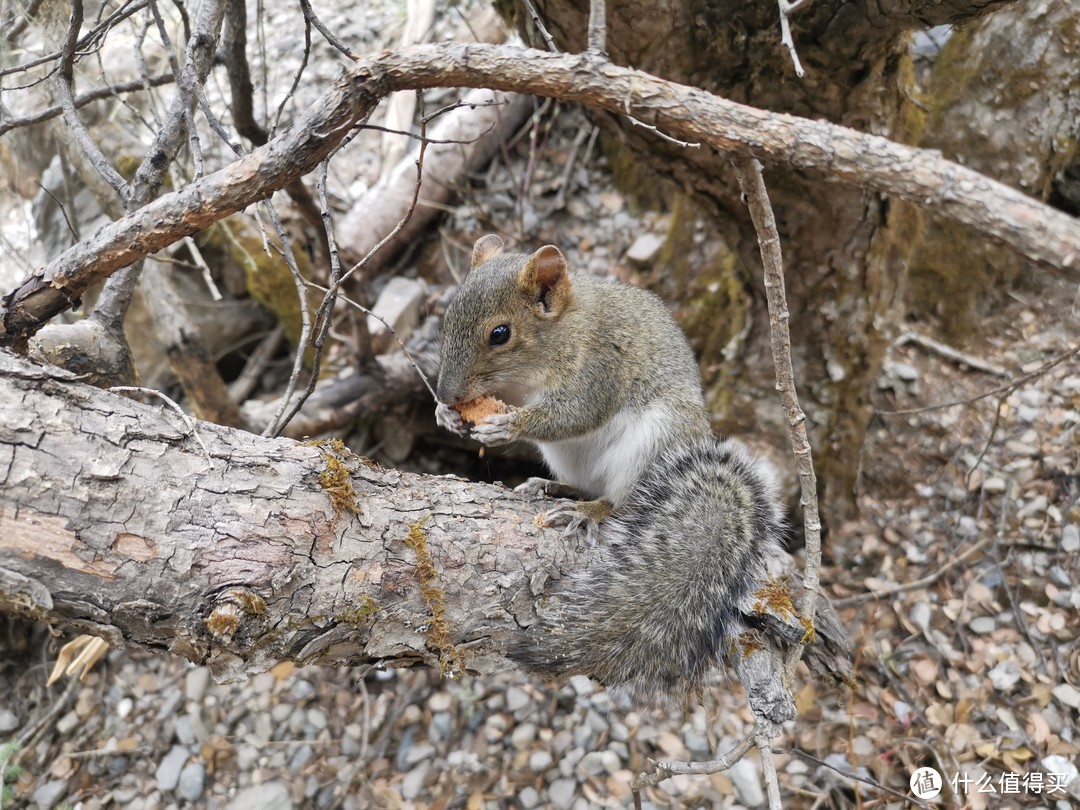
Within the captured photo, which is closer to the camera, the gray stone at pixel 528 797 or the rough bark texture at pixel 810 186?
the rough bark texture at pixel 810 186

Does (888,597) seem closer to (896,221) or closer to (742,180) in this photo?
(896,221)

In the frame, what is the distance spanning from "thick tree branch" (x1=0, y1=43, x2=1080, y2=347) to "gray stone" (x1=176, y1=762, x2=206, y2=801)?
6.75 feet

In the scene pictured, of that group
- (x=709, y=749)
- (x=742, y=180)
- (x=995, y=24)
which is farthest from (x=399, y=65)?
(x=995, y=24)

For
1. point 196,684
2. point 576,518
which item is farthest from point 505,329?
point 196,684

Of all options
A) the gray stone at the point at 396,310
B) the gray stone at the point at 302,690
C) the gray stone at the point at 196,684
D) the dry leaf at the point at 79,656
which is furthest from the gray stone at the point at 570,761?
the gray stone at the point at 396,310

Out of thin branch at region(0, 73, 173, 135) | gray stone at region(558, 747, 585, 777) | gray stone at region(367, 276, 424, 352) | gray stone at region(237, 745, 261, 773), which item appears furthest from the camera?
gray stone at region(367, 276, 424, 352)

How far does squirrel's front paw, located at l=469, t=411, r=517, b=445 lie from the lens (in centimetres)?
244

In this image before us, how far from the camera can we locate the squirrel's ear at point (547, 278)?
8.35 feet

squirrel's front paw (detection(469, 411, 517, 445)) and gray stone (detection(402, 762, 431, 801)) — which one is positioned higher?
squirrel's front paw (detection(469, 411, 517, 445))

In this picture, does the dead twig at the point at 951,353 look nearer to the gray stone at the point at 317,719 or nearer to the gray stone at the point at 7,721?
the gray stone at the point at 317,719

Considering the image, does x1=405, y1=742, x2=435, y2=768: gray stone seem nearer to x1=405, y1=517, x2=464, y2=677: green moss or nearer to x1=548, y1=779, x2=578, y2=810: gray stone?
x1=548, y1=779, x2=578, y2=810: gray stone

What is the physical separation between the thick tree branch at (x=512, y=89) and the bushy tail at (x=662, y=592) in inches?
38.4

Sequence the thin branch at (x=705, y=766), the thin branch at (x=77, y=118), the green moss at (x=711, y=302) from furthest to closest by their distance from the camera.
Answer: the green moss at (x=711, y=302), the thin branch at (x=77, y=118), the thin branch at (x=705, y=766)

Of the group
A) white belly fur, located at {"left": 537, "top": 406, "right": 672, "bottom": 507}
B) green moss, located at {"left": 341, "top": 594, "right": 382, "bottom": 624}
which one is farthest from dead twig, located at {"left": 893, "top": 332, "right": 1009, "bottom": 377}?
green moss, located at {"left": 341, "top": 594, "right": 382, "bottom": 624}
